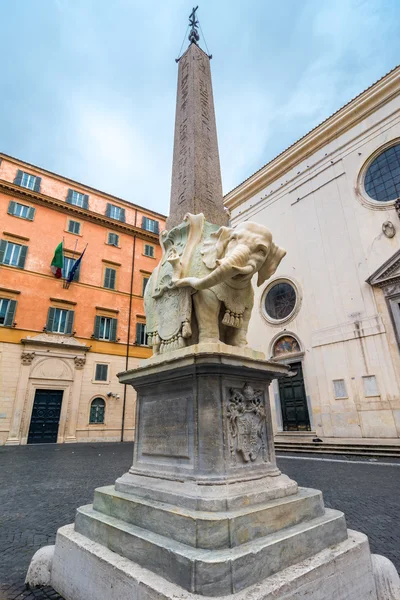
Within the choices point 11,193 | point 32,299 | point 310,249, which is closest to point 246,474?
point 310,249

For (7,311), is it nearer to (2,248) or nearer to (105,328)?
(2,248)

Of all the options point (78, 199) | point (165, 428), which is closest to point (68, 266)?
point (78, 199)

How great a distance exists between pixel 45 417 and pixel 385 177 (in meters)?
17.2

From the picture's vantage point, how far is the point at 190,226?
2717mm

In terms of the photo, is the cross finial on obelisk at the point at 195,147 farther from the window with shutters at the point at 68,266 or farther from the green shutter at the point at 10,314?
A: the window with shutters at the point at 68,266

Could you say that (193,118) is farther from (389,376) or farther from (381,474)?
(389,376)

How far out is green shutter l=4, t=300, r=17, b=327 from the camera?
14.3 meters

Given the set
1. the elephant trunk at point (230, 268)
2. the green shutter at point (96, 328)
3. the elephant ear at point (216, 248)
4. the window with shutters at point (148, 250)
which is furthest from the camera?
the window with shutters at point (148, 250)

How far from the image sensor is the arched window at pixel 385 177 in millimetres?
11844

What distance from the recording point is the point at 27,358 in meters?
14.2

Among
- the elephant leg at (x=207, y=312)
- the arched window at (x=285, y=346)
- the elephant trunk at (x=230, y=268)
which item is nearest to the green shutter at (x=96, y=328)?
the arched window at (x=285, y=346)

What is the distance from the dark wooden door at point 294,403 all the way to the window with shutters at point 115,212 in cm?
1368

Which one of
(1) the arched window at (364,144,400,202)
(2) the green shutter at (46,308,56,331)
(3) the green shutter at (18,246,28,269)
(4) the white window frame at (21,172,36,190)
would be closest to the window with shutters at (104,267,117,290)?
(2) the green shutter at (46,308,56,331)

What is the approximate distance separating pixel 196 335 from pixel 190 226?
948mm
